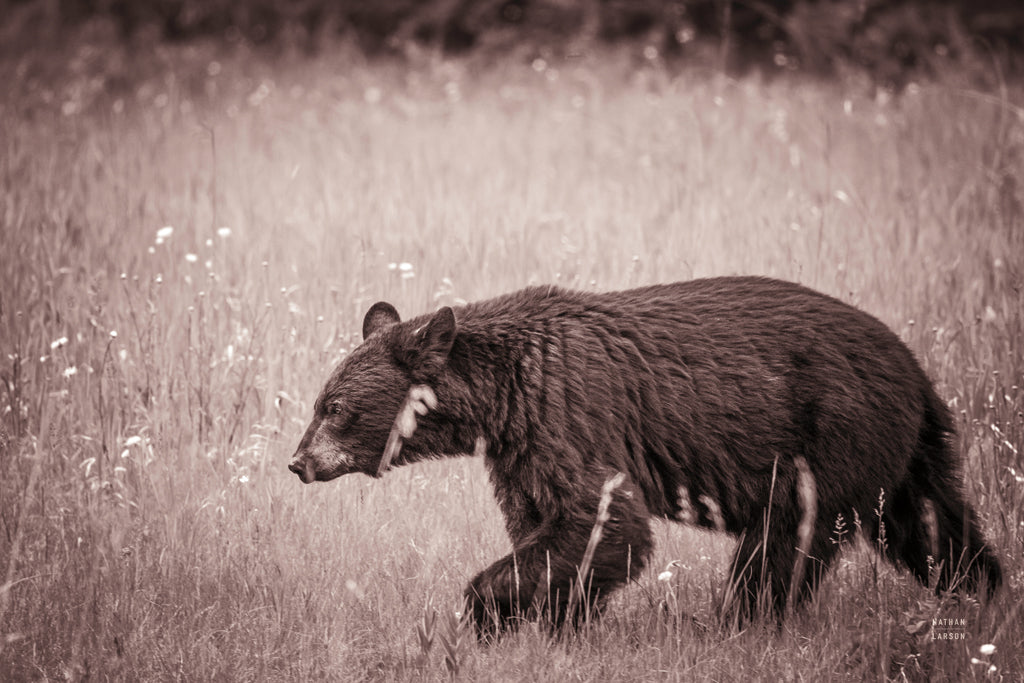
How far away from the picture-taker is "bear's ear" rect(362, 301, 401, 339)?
4453 millimetres

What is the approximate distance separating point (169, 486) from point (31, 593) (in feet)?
3.11

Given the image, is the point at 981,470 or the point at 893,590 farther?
the point at 981,470

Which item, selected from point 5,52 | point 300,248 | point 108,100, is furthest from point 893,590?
point 5,52

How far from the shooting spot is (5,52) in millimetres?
15250

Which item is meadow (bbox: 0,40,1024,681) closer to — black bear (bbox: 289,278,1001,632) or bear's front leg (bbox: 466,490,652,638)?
bear's front leg (bbox: 466,490,652,638)

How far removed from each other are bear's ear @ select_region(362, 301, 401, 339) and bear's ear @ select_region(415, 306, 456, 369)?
0.42 metres

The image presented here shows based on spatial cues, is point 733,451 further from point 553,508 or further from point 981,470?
point 981,470

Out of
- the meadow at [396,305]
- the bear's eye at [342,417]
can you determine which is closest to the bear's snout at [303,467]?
the bear's eye at [342,417]

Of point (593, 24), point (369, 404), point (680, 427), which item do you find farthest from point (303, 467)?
point (593, 24)

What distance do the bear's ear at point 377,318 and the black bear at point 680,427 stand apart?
22cm

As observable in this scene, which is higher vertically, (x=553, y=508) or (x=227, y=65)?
(x=227, y=65)

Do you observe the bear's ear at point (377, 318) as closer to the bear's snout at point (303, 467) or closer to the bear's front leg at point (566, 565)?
the bear's snout at point (303, 467)

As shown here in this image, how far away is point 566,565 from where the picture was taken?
12.1 feet

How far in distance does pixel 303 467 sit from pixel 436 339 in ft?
2.42
